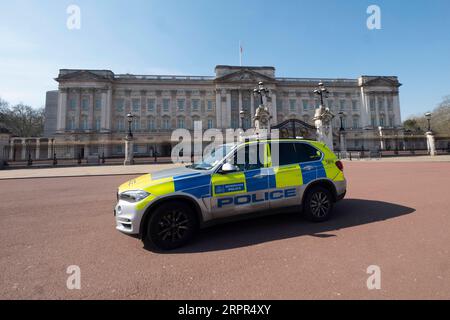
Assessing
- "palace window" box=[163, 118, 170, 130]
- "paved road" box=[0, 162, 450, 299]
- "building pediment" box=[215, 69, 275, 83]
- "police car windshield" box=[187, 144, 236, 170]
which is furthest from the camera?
"building pediment" box=[215, 69, 275, 83]

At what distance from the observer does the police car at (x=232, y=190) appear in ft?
11.8

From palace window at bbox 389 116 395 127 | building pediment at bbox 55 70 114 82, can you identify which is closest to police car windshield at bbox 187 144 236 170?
building pediment at bbox 55 70 114 82

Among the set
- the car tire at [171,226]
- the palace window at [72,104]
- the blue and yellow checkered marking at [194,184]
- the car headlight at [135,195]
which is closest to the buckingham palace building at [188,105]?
the palace window at [72,104]

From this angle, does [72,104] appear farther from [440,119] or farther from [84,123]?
[440,119]

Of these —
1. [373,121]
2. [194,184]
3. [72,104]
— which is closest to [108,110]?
[72,104]

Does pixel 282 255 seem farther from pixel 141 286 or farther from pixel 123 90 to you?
pixel 123 90

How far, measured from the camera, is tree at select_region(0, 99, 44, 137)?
55469 mm

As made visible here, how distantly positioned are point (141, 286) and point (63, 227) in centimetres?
348

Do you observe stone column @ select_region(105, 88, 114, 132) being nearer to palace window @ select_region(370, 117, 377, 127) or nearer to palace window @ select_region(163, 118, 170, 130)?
palace window @ select_region(163, 118, 170, 130)

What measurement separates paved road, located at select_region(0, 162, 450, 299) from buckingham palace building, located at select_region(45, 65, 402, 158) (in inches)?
1724

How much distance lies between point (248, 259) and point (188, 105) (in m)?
54.6

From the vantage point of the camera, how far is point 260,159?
14.9ft

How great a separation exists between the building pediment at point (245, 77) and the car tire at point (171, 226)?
54.2 meters

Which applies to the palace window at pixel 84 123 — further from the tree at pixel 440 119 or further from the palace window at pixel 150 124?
the tree at pixel 440 119
